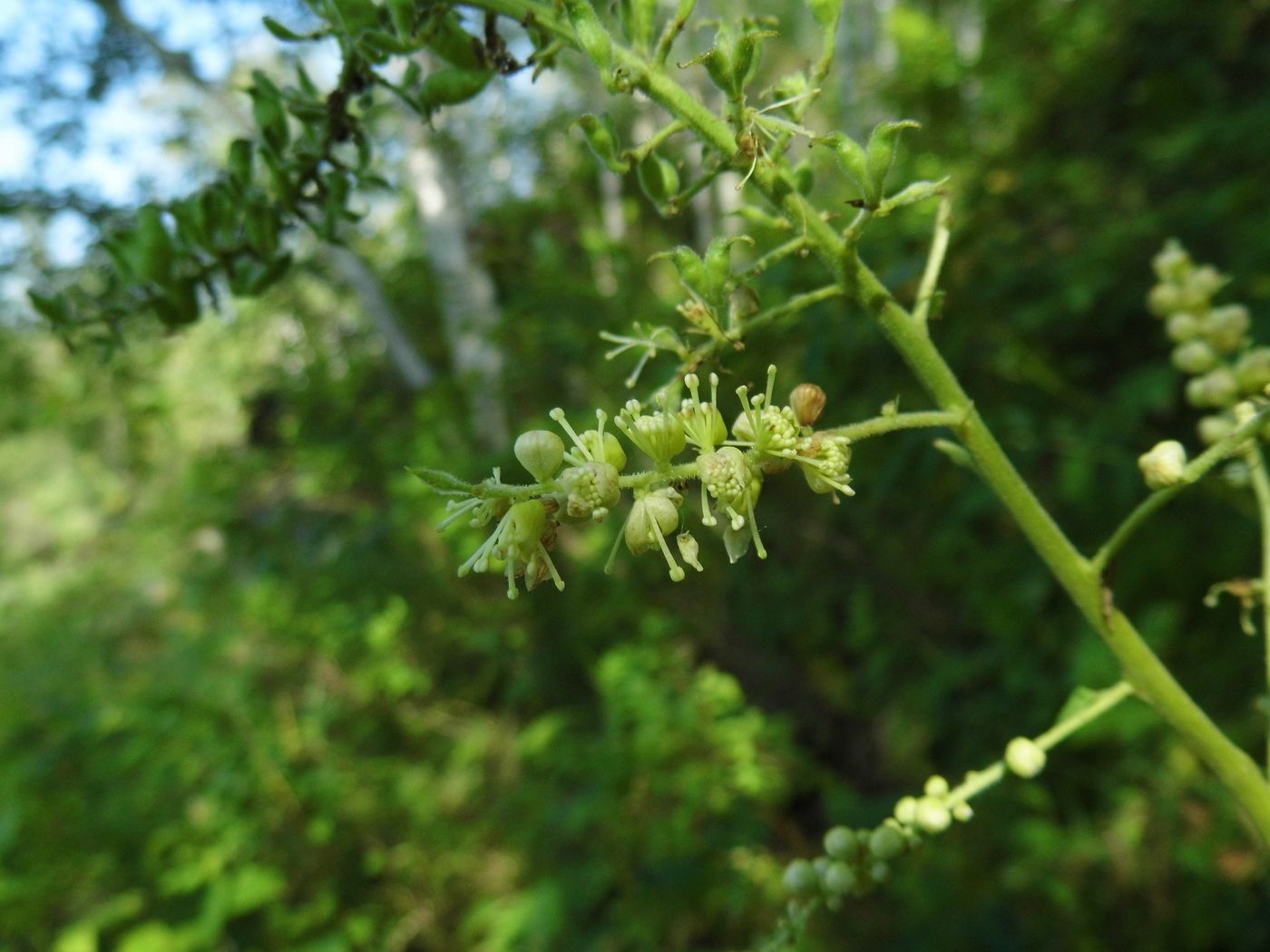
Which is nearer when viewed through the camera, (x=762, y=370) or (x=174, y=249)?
(x=174, y=249)

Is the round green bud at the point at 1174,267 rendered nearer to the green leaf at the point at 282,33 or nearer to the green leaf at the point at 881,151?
the green leaf at the point at 881,151

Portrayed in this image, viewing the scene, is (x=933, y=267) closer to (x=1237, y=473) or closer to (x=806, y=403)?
(x=806, y=403)

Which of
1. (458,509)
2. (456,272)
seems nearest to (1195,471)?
(458,509)

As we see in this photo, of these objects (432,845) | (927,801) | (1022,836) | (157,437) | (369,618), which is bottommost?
(1022,836)

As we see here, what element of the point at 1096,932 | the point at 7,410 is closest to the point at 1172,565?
the point at 1096,932

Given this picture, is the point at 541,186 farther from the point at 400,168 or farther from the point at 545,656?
the point at 545,656

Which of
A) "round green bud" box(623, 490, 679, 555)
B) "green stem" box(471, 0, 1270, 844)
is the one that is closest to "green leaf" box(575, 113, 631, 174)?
"green stem" box(471, 0, 1270, 844)
